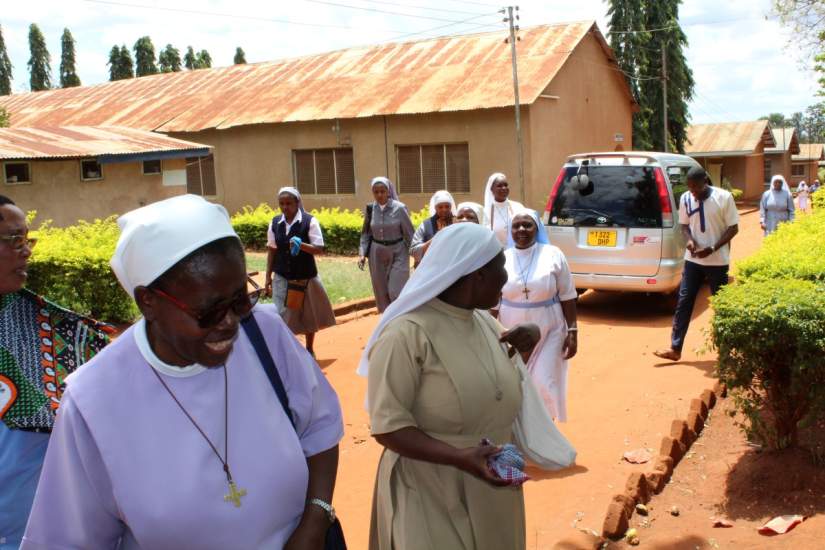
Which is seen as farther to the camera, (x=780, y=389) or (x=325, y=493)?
(x=780, y=389)

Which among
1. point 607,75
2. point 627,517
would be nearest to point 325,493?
point 627,517

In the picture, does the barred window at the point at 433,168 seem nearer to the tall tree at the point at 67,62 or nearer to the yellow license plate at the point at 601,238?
the yellow license plate at the point at 601,238

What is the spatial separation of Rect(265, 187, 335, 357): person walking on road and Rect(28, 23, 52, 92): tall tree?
65711 mm

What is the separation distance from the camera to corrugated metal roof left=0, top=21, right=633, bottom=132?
21875 millimetres

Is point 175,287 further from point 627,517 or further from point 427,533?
point 627,517

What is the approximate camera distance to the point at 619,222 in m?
10.3

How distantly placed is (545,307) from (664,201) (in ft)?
16.6

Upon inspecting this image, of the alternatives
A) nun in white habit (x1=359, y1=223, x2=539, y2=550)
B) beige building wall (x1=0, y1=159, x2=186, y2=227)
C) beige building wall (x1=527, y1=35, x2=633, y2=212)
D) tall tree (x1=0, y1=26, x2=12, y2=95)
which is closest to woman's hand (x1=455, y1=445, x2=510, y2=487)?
nun in white habit (x1=359, y1=223, x2=539, y2=550)

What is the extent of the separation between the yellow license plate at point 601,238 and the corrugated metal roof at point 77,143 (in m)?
11.8

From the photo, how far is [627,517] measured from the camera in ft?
15.2

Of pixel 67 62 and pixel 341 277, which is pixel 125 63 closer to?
pixel 67 62

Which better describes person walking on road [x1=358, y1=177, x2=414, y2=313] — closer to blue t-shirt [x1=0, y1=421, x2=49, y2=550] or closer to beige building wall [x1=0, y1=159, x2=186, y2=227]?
blue t-shirt [x1=0, y1=421, x2=49, y2=550]

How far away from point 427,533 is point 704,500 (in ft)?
8.86

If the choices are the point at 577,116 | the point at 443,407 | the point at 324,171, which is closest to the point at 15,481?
the point at 443,407
